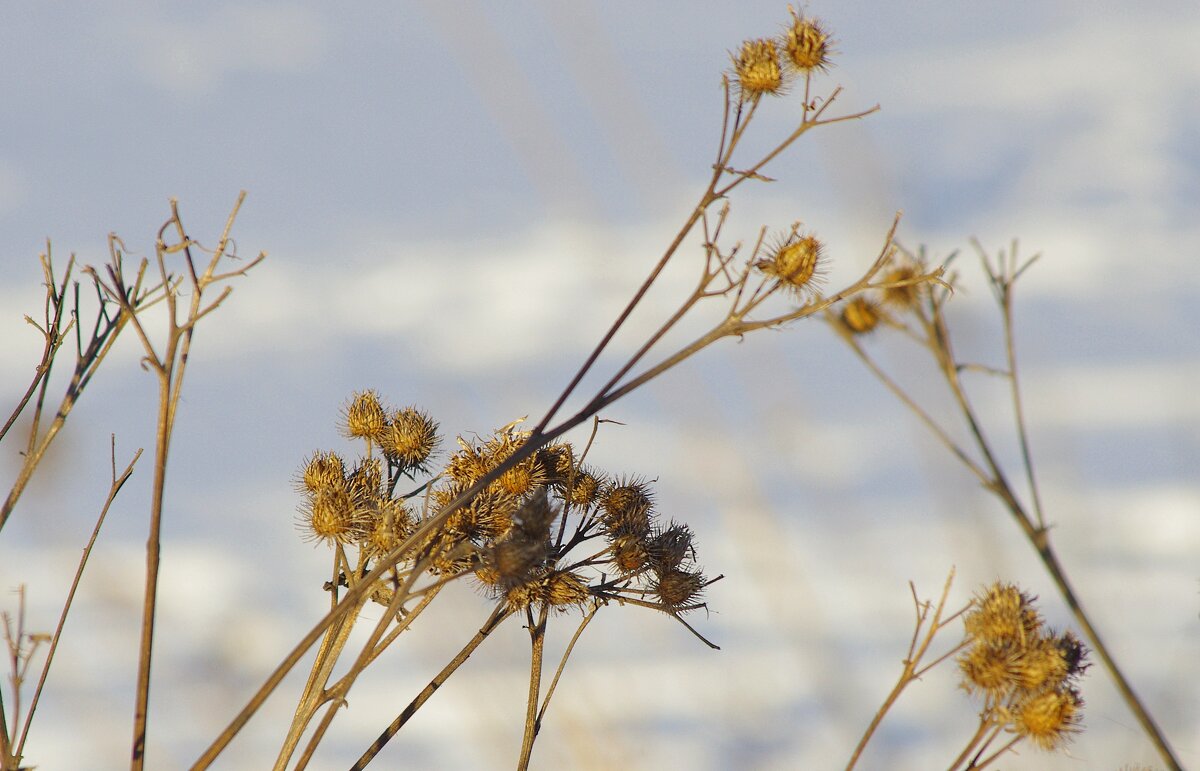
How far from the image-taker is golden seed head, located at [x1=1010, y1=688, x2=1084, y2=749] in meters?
2.13

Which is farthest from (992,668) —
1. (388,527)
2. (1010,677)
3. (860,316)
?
(860,316)

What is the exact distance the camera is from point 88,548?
2.03 m

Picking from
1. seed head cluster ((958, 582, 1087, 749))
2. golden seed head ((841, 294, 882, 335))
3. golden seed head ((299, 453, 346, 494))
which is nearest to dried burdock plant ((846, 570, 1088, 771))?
seed head cluster ((958, 582, 1087, 749))

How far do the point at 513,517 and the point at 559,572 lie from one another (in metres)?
0.20

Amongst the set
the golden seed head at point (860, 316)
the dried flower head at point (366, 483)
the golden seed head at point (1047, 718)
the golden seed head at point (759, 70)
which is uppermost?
→ the golden seed head at point (860, 316)

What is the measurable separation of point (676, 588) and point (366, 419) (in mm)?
750

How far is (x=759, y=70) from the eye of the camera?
222 cm

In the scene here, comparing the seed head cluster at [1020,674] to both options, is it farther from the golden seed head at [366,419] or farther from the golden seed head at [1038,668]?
the golden seed head at [366,419]

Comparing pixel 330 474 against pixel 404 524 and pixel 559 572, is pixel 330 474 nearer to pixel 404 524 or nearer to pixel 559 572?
pixel 404 524

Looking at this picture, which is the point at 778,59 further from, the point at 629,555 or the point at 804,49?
the point at 629,555

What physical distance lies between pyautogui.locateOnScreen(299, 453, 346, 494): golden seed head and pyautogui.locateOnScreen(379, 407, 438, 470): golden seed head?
0.14 meters

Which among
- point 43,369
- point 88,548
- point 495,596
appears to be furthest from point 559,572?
point 43,369

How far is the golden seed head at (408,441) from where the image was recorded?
2.48 meters

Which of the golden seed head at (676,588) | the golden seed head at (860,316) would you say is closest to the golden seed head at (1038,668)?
the golden seed head at (676,588)
